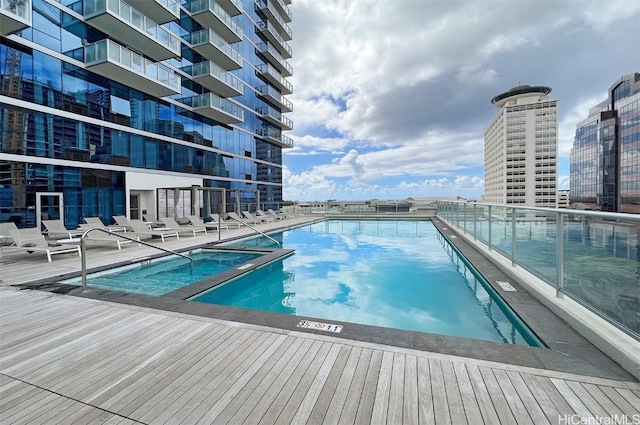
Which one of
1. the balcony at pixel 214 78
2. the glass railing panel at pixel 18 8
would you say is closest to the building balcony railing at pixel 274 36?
the balcony at pixel 214 78

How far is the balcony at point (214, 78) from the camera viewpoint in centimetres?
1770

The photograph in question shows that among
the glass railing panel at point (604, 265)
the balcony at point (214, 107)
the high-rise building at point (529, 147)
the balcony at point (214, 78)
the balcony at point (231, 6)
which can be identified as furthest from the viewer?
the high-rise building at point (529, 147)

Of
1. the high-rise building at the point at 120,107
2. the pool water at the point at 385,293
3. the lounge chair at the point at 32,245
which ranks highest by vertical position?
the high-rise building at the point at 120,107

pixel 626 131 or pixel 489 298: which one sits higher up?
pixel 626 131

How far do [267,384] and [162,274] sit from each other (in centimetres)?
494

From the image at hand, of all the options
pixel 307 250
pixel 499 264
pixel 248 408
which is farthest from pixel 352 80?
pixel 248 408

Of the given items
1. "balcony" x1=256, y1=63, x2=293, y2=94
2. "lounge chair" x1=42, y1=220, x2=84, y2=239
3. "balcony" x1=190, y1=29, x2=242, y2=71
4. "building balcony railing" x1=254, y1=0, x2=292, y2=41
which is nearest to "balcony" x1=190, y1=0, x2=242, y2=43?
"balcony" x1=190, y1=29, x2=242, y2=71

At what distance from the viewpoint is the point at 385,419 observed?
1.54 meters

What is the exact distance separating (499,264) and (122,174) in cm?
1578

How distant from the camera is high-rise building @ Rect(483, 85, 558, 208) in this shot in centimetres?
7756

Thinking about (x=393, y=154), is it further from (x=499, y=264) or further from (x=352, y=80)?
(x=499, y=264)

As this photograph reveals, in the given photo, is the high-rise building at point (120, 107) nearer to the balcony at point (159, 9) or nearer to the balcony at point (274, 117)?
the balcony at point (159, 9)

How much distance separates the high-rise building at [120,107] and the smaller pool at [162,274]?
774 cm

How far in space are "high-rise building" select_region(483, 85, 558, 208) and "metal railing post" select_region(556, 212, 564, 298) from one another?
87867mm
